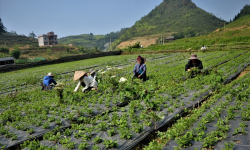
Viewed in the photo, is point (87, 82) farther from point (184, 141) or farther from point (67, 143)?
point (184, 141)

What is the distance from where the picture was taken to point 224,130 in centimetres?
390

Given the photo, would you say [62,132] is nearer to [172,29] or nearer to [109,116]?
[109,116]

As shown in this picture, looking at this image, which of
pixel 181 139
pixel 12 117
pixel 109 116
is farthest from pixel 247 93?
pixel 12 117

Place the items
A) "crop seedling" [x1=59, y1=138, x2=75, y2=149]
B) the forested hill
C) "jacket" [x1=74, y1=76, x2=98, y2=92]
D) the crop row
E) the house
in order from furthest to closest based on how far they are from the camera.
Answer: the forested hill → the house → "jacket" [x1=74, y1=76, x2=98, y2=92] → "crop seedling" [x1=59, y1=138, x2=75, y2=149] → the crop row

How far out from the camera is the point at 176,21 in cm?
12731

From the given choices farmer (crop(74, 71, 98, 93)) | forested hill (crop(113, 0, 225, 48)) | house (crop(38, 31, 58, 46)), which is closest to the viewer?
farmer (crop(74, 71, 98, 93))

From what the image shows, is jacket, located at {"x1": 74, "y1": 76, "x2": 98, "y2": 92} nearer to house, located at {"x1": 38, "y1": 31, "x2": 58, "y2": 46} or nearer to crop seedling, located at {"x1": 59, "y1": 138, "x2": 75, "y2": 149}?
crop seedling, located at {"x1": 59, "y1": 138, "x2": 75, "y2": 149}

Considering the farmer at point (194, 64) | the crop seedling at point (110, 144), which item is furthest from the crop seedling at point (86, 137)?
the farmer at point (194, 64)

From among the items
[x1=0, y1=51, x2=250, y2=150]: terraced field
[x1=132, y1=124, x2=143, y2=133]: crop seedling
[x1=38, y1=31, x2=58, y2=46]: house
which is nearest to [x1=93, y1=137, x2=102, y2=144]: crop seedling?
[x1=0, y1=51, x2=250, y2=150]: terraced field

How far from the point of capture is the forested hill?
10747 cm

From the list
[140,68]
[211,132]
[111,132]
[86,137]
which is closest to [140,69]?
[140,68]

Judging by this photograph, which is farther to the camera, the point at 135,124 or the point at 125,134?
the point at 135,124

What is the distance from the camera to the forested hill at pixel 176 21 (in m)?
107

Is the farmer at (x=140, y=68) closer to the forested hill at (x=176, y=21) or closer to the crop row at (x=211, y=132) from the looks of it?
the crop row at (x=211, y=132)
